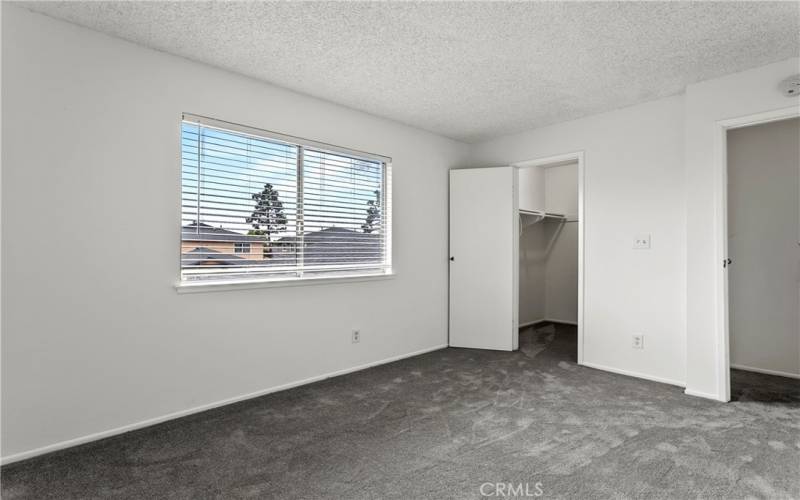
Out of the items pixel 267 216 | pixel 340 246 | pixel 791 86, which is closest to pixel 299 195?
pixel 267 216

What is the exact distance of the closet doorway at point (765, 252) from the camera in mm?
3482

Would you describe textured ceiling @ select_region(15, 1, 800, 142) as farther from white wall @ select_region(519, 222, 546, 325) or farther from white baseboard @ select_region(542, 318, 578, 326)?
white baseboard @ select_region(542, 318, 578, 326)

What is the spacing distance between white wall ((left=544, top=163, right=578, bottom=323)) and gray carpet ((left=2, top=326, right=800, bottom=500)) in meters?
2.61

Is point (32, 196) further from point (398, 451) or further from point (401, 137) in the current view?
point (401, 137)

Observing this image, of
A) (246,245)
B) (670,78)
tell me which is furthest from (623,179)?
(246,245)

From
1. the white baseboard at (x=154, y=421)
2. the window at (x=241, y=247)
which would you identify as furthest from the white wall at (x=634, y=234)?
the window at (x=241, y=247)

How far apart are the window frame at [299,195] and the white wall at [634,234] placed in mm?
1846

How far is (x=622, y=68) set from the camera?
2906mm

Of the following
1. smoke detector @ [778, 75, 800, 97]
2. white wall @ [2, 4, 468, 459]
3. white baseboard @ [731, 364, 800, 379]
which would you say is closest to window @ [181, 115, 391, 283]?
white wall @ [2, 4, 468, 459]

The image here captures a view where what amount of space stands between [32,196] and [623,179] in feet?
13.7

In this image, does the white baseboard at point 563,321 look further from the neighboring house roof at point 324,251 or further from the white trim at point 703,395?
the neighboring house roof at point 324,251

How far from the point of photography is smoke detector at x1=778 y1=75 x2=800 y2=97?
2.68m

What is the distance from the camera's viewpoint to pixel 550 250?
20.0ft

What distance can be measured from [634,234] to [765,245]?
3.78 ft
